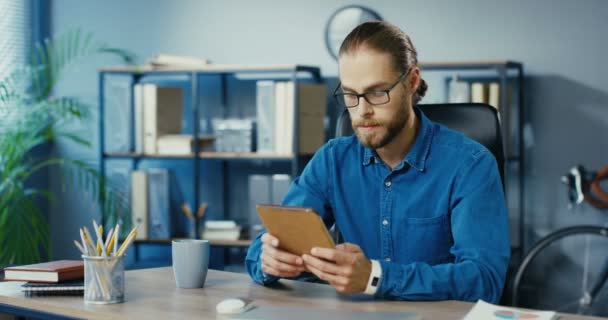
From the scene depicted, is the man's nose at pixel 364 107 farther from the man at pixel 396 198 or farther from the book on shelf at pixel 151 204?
the book on shelf at pixel 151 204

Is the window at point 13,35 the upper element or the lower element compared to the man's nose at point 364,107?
upper

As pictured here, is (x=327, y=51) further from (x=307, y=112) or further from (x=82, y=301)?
(x=82, y=301)

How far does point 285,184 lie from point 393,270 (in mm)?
2471

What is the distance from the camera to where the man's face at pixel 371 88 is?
1.82 m

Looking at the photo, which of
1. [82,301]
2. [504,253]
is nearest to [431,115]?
[504,253]

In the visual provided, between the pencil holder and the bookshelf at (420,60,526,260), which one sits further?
the bookshelf at (420,60,526,260)

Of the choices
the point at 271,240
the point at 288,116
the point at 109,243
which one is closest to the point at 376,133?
the point at 271,240

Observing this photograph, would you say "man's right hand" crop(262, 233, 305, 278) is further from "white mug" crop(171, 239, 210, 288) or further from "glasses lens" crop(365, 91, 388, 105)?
"glasses lens" crop(365, 91, 388, 105)

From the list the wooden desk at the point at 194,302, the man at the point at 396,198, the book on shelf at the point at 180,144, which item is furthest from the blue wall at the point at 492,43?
the wooden desk at the point at 194,302

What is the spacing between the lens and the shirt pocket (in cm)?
185

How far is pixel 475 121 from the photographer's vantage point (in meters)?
2.21

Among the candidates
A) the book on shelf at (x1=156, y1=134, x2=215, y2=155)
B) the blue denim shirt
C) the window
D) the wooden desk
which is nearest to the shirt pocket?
the blue denim shirt

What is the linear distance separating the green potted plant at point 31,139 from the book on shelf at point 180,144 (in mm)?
340

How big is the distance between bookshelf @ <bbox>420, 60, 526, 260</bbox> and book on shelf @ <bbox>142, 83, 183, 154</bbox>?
128cm
